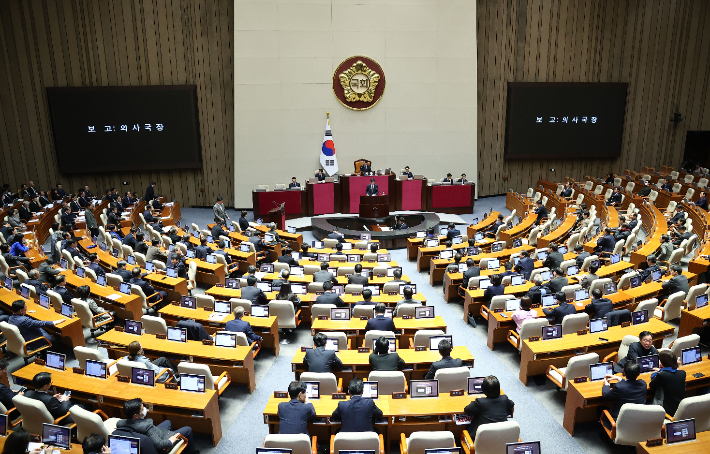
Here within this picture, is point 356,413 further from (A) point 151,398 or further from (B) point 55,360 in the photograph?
(B) point 55,360

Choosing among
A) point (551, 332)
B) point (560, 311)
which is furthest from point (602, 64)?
point (551, 332)

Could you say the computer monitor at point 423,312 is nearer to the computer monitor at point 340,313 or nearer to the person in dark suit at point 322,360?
the computer monitor at point 340,313

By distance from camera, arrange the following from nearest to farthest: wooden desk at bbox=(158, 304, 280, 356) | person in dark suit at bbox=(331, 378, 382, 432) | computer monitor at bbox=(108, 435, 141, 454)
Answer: computer monitor at bbox=(108, 435, 141, 454) < person in dark suit at bbox=(331, 378, 382, 432) < wooden desk at bbox=(158, 304, 280, 356)

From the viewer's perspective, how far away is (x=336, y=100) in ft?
66.3

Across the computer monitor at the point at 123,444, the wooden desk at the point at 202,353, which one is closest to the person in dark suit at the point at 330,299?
the wooden desk at the point at 202,353

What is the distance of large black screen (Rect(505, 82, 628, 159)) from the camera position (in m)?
21.5

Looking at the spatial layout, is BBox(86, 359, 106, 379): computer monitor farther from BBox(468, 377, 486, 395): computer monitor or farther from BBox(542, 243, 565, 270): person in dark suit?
BBox(542, 243, 565, 270): person in dark suit

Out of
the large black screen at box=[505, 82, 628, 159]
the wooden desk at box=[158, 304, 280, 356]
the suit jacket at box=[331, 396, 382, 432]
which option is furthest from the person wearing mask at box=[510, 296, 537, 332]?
the large black screen at box=[505, 82, 628, 159]

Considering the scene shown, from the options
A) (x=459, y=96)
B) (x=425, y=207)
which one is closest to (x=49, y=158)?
(x=425, y=207)

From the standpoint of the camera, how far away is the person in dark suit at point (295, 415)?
5.48 meters

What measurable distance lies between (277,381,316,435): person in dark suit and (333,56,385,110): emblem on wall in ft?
53.2

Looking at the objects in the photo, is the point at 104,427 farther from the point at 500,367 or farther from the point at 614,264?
the point at 614,264

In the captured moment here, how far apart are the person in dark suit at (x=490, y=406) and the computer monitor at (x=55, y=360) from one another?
5.30 metres

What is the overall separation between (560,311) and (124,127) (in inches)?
676
